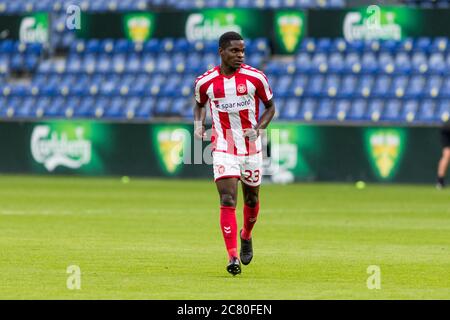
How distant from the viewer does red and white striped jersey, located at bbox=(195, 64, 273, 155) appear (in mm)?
12773

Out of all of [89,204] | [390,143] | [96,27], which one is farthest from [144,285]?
[96,27]

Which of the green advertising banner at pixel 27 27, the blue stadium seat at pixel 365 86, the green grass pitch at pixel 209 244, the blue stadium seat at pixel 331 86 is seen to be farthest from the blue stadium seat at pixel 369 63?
the green advertising banner at pixel 27 27

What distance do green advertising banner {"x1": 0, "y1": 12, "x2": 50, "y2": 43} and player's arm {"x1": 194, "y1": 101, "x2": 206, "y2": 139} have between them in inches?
966

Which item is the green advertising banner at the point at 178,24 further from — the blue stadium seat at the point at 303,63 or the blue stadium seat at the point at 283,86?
the blue stadium seat at the point at 283,86

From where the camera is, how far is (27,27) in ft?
123

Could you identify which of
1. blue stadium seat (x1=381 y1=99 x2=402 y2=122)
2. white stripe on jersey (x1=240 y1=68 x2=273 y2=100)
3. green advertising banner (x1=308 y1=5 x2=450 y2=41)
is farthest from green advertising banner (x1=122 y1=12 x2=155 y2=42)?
white stripe on jersey (x1=240 y1=68 x2=273 y2=100)

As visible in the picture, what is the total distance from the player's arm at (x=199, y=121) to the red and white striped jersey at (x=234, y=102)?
15 centimetres

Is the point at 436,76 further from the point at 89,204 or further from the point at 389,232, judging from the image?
the point at 389,232

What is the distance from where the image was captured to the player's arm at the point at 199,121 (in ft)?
41.9

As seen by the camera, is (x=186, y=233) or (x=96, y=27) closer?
Answer: (x=186, y=233)

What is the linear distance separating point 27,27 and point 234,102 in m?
25.6

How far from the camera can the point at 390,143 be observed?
95.8 ft

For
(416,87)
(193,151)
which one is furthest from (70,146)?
(416,87)
